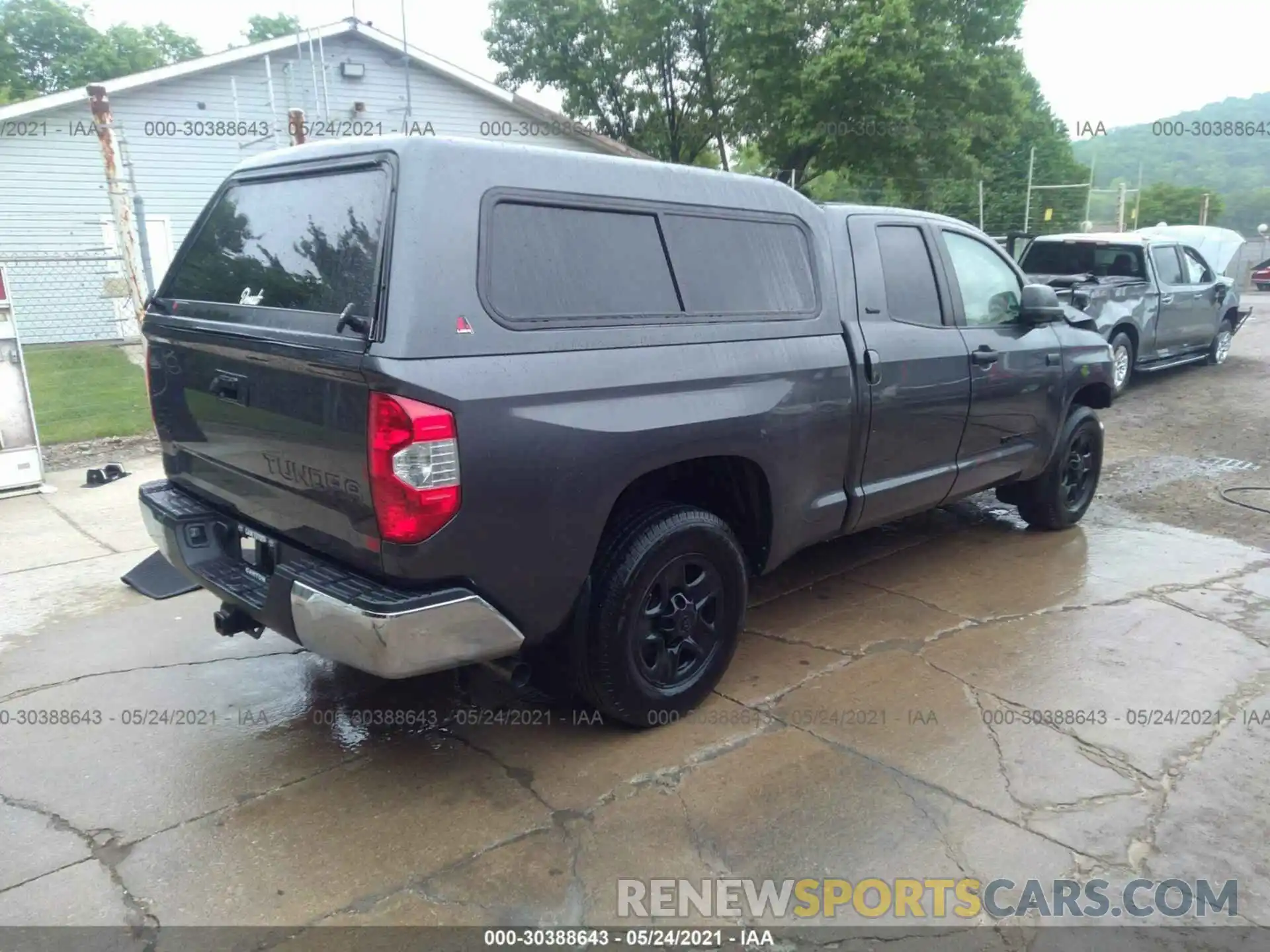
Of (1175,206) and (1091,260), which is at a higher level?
(1175,206)

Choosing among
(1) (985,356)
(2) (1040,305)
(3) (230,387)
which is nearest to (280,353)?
(3) (230,387)

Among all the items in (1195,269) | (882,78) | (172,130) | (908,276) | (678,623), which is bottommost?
(678,623)

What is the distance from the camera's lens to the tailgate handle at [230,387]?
3.13 m

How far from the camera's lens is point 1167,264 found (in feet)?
35.4

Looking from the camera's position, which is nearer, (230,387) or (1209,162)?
(230,387)

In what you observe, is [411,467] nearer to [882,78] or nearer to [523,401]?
[523,401]

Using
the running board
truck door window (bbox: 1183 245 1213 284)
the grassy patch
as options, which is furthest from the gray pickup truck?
truck door window (bbox: 1183 245 1213 284)

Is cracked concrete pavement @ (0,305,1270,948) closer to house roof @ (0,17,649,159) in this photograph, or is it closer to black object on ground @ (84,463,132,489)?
black object on ground @ (84,463,132,489)

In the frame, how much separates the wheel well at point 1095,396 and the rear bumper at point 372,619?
450 cm

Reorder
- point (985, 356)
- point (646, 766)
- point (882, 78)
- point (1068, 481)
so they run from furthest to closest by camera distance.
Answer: point (882, 78), point (1068, 481), point (985, 356), point (646, 766)

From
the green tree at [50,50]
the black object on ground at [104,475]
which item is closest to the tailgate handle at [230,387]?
the black object on ground at [104,475]

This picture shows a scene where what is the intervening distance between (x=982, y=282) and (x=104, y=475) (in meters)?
6.48

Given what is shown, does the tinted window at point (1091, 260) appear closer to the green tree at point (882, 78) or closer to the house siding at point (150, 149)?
the house siding at point (150, 149)

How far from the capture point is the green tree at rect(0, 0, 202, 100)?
127ft
